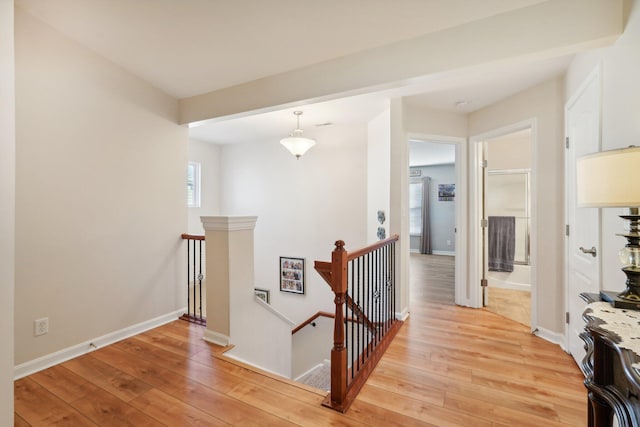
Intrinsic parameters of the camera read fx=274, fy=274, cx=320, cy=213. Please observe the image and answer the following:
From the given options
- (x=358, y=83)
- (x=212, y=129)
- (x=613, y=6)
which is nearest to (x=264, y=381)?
(x=358, y=83)

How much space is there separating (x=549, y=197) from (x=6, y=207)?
4050mm

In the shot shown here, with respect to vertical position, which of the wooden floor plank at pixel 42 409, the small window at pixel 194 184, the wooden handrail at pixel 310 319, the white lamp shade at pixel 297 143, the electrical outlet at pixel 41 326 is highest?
the white lamp shade at pixel 297 143

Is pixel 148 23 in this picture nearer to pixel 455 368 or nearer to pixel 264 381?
pixel 264 381

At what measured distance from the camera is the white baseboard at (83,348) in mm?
2092

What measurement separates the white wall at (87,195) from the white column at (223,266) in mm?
847

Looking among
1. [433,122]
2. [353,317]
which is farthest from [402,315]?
[433,122]

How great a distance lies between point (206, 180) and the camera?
217 inches

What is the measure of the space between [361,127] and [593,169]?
344 cm

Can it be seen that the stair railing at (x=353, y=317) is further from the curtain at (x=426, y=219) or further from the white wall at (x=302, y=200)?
the curtain at (x=426, y=219)

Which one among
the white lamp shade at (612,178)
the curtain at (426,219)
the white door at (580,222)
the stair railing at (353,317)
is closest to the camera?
the white lamp shade at (612,178)

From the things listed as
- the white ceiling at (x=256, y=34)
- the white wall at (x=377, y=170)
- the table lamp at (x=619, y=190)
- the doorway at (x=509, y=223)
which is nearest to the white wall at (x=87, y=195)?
the white ceiling at (x=256, y=34)

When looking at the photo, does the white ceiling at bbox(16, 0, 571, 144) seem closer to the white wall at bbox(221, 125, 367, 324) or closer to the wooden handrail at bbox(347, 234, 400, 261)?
the wooden handrail at bbox(347, 234, 400, 261)

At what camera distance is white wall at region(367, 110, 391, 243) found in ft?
11.3

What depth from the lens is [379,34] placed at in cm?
207
